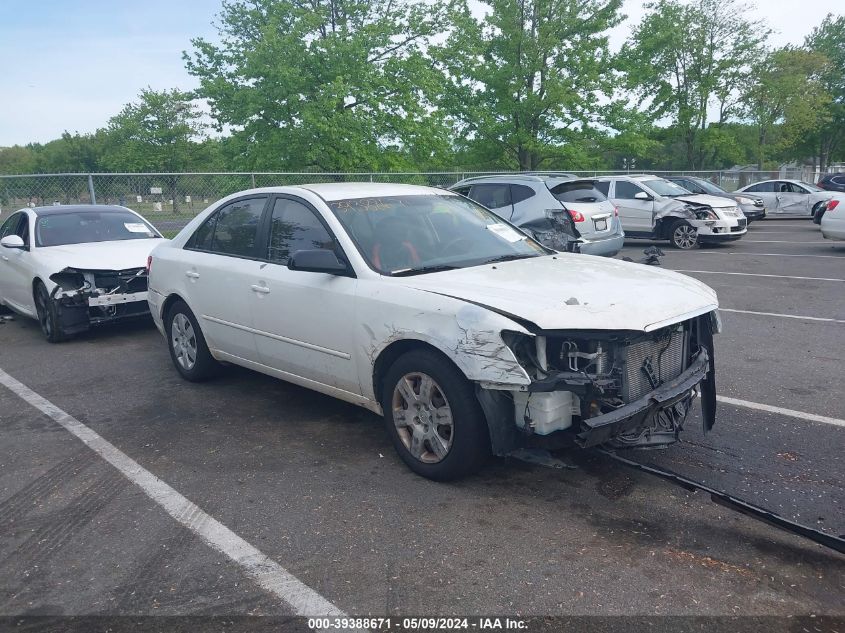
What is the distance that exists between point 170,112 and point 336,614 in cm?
5216

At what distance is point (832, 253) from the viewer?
14039 millimetres

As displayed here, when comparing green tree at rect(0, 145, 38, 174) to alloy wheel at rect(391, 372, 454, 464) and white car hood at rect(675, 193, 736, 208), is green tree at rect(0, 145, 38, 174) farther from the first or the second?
alloy wheel at rect(391, 372, 454, 464)

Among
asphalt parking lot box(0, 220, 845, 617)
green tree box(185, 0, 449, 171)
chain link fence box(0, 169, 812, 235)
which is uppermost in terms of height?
green tree box(185, 0, 449, 171)

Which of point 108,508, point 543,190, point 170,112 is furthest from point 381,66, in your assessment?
point 170,112

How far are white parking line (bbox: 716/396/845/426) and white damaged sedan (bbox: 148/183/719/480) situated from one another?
109 cm

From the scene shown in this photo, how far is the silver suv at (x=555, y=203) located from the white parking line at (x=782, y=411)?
594cm

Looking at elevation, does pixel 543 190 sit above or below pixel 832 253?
above

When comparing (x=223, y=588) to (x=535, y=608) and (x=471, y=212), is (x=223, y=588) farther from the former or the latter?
(x=471, y=212)

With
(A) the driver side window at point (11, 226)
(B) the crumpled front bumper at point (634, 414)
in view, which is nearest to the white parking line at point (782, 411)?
(B) the crumpled front bumper at point (634, 414)

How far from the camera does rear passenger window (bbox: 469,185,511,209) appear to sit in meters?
11.6

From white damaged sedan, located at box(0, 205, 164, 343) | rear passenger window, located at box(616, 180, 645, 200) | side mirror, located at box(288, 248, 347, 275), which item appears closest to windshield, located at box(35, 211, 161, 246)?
white damaged sedan, located at box(0, 205, 164, 343)

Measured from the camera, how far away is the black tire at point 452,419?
3.67 metres

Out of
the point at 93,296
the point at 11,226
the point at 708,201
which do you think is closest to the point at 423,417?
the point at 93,296

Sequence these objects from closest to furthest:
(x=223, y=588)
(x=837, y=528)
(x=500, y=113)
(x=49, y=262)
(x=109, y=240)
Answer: (x=223, y=588) → (x=837, y=528) → (x=49, y=262) → (x=109, y=240) → (x=500, y=113)
